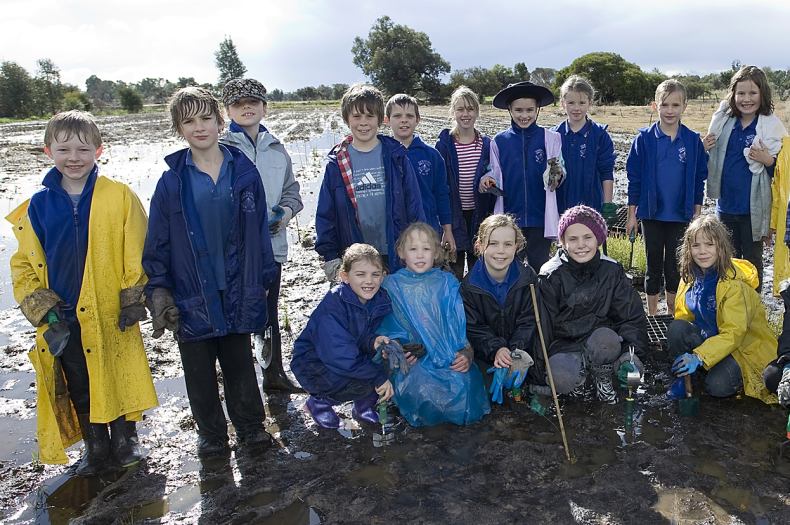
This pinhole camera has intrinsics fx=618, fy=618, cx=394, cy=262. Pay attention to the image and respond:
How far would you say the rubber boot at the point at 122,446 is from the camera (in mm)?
3455

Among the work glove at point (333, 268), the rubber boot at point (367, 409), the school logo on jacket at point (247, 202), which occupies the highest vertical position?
the school logo on jacket at point (247, 202)

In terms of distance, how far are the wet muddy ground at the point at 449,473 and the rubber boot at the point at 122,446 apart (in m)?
0.08

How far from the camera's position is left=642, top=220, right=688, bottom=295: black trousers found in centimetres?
492

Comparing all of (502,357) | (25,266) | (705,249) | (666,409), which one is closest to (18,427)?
(25,266)

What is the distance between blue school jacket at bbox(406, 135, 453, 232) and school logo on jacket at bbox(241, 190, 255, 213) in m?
1.48

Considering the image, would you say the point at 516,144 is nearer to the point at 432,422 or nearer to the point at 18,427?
the point at 432,422

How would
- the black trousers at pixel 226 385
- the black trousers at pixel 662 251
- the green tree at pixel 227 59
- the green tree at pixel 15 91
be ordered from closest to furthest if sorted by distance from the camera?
the black trousers at pixel 226 385
the black trousers at pixel 662 251
the green tree at pixel 15 91
the green tree at pixel 227 59

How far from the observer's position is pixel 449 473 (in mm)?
3223

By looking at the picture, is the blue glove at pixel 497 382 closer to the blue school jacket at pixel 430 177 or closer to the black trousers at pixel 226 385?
the blue school jacket at pixel 430 177

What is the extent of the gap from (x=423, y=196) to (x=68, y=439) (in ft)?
9.08

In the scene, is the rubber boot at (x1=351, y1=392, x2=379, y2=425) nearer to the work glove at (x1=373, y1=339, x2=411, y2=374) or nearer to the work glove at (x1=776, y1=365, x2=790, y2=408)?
the work glove at (x1=373, y1=339, x2=411, y2=374)

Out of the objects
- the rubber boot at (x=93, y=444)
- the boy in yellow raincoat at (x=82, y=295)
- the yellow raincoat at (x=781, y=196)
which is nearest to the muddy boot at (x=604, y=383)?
the yellow raincoat at (x=781, y=196)

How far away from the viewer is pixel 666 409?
3838mm

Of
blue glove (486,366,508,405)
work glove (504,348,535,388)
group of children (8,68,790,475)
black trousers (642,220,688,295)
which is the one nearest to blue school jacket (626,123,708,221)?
group of children (8,68,790,475)
